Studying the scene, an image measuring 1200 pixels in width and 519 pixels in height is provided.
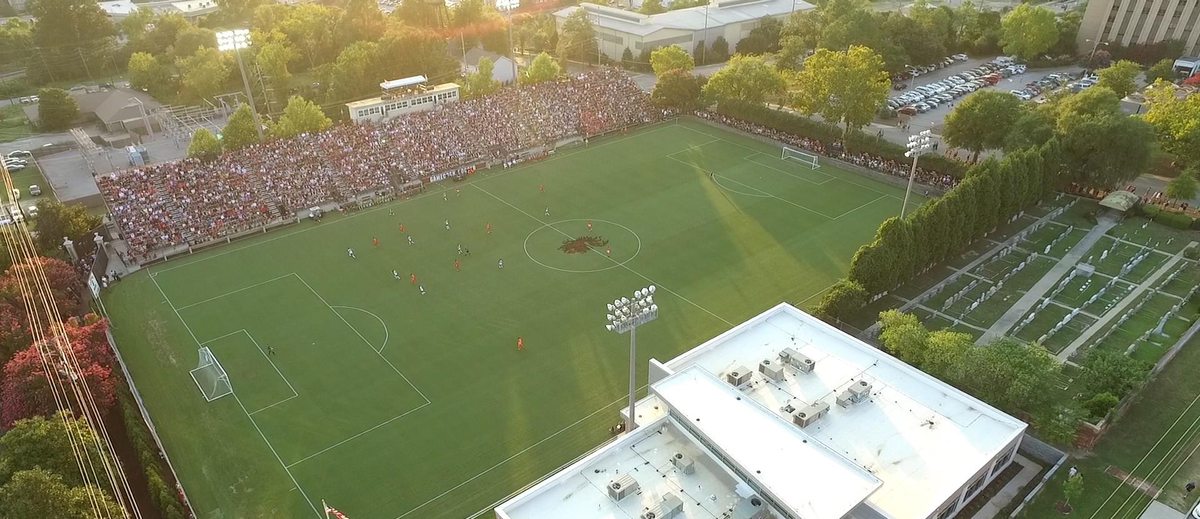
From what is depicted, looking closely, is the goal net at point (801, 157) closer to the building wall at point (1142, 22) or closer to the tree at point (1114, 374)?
the tree at point (1114, 374)

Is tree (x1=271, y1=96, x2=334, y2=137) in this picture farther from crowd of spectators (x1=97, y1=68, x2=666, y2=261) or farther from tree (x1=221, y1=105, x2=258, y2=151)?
crowd of spectators (x1=97, y1=68, x2=666, y2=261)

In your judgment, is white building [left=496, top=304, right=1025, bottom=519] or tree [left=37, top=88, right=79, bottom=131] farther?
tree [left=37, top=88, right=79, bottom=131]

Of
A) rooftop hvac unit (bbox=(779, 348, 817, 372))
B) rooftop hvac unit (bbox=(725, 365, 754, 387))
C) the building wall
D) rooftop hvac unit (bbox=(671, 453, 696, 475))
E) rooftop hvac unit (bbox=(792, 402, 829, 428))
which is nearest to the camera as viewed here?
rooftop hvac unit (bbox=(671, 453, 696, 475))

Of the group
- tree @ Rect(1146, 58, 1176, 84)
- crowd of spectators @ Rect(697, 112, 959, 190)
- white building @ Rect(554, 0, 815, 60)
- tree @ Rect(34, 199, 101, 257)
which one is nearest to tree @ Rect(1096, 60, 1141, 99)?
tree @ Rect(1146, 58, 1176, 84)

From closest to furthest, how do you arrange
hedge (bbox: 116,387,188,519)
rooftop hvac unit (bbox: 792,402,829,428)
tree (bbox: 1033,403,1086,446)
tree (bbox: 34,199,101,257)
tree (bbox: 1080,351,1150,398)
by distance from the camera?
hedge (bbox: 116,387,188,519) → rooftop hvac unit (bbox: 792,402,829,428) → tree (bbox: 1033,403,1086,446) → tree (bbox: 1080,351,1150,398) → tree (bbox: 34,199,101,257)

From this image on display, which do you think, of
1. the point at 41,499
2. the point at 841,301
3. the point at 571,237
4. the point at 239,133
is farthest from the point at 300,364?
the point at 239,133

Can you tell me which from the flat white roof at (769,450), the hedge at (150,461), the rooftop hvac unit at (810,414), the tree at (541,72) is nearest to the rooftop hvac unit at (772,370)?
the rooftop hvac unit at (810,414)

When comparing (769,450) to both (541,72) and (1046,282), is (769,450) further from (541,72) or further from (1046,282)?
(541,72)
